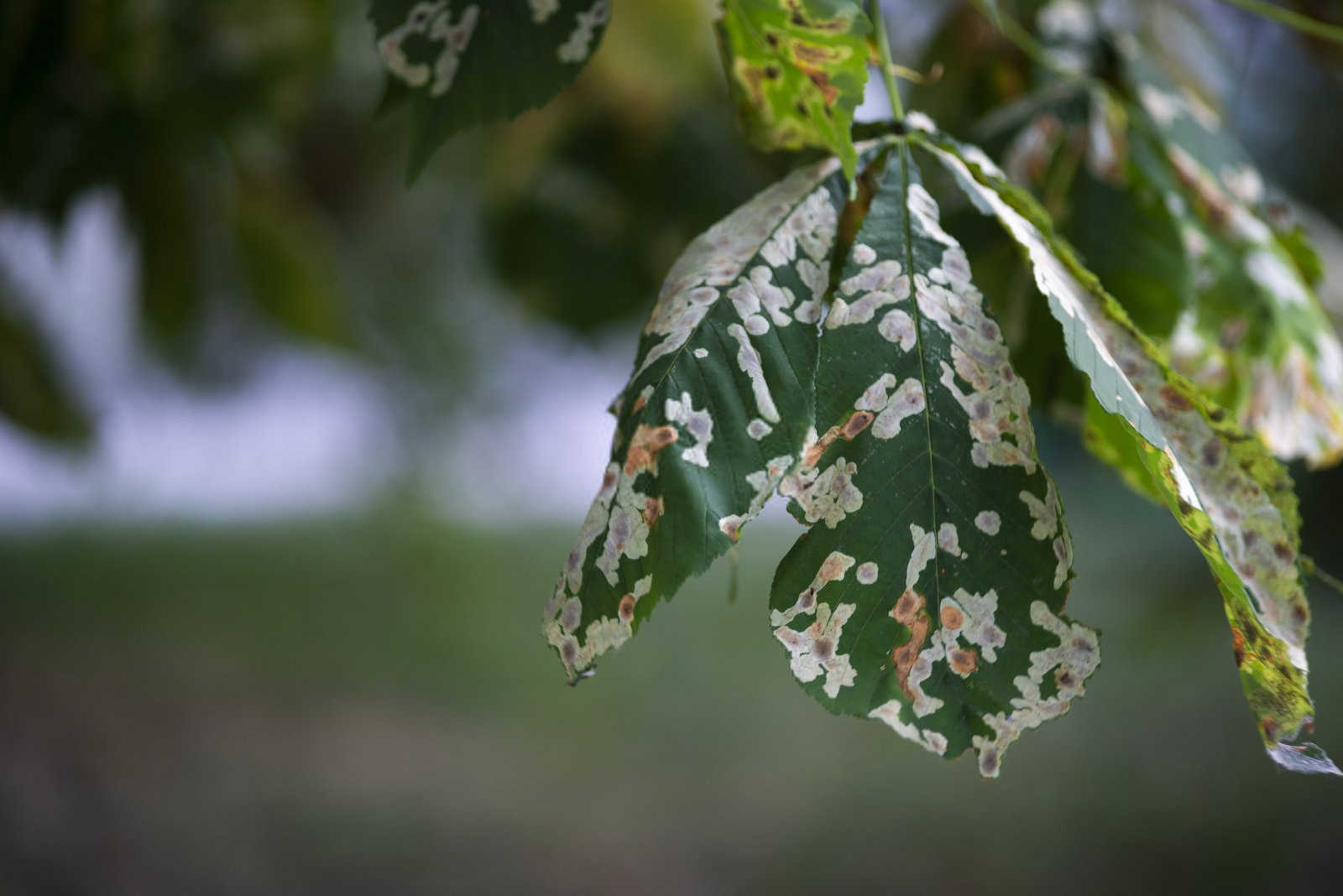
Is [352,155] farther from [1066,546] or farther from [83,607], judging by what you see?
[1066,546]

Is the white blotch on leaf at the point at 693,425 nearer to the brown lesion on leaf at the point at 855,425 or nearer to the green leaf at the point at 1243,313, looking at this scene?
the brown lesion on leaf at the point at 855,425

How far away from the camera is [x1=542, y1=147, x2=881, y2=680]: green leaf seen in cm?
29

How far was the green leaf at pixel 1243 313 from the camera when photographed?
540mm

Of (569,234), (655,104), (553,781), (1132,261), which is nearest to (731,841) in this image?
Result: (553,781)

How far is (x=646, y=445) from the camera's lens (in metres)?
0.31

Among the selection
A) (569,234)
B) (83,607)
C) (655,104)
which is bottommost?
(83,607)

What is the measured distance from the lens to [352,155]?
2.03m

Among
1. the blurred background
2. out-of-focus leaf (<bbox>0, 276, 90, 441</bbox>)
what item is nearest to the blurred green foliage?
the blurred background

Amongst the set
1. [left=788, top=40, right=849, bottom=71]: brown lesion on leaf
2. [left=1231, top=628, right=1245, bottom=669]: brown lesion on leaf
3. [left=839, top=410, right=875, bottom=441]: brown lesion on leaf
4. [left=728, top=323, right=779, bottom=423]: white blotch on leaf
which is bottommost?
[left=1231, top=628, right=1245, bottom=669]: brown lesion on leaf

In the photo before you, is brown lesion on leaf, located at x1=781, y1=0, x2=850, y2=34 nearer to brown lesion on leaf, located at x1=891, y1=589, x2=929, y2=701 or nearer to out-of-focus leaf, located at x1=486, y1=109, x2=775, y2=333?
brown lesion on leaf, located at x1=891, y1=589, x2=929, y2=701

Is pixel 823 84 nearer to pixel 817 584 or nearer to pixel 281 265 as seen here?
pixel 817 584

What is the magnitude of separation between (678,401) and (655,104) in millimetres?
768

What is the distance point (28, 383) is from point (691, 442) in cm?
90

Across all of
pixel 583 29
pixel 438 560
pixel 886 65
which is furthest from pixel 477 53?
pixel 438 560
